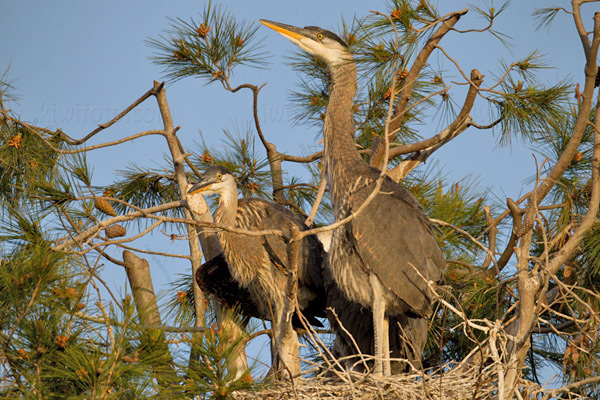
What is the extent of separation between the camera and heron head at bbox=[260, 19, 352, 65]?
14.6 feet

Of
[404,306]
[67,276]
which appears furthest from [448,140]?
[67,276]

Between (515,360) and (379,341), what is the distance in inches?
40.6

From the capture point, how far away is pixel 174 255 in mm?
4355

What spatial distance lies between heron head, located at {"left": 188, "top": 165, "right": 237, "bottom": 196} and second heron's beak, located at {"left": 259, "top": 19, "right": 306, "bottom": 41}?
0.92 meters

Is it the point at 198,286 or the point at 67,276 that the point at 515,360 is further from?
the point at 198,286

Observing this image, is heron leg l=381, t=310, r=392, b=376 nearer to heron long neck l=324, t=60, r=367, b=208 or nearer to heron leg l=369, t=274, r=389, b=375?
heron leg l=369, t=274, r=389, b=375

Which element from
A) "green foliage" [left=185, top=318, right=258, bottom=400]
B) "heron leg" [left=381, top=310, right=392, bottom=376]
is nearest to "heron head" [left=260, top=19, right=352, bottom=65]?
"heron leg" [left=381, top=310, right=392, bottom=376]

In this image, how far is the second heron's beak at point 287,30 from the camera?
445cm

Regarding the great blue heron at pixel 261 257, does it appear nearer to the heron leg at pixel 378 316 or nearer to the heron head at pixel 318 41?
the heron leg at pixel 378 316

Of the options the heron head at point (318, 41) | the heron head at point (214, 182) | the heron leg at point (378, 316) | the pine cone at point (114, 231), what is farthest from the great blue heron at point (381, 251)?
the pine cone at point (114, 231)

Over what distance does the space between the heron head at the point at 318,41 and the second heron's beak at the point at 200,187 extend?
3.41 feet

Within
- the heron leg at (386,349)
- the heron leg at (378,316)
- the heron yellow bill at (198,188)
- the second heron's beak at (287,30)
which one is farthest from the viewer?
the second heron's beak at (287,30)

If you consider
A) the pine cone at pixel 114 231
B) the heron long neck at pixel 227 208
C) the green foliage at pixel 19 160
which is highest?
the green foliage at pixel 19 160

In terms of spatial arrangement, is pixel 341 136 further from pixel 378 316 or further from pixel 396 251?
pixel 378 316
